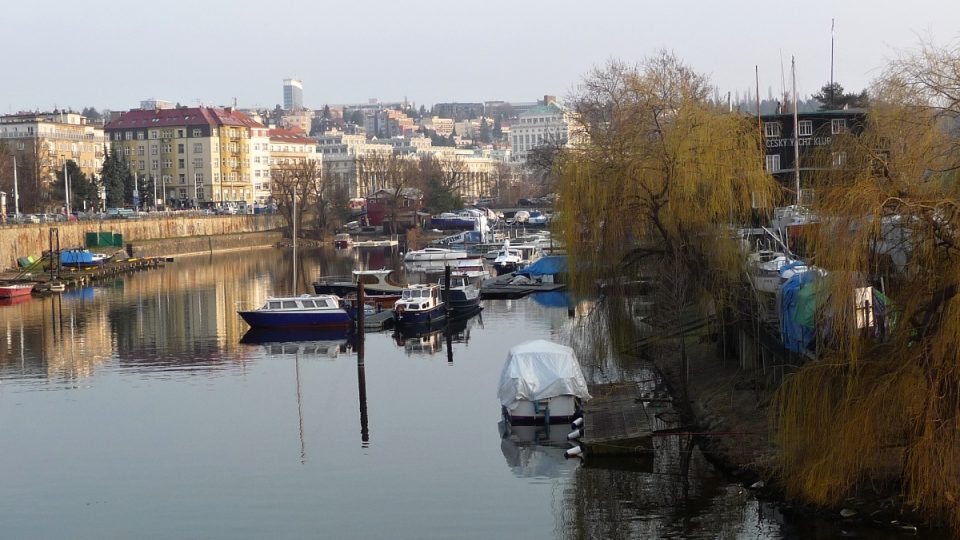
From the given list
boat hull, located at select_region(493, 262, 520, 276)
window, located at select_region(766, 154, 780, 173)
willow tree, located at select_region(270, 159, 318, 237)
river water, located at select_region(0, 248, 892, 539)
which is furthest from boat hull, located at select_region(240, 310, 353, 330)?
willow tree, located at select_region(270, 159, 318, 237)

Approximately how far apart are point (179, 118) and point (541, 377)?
396ft

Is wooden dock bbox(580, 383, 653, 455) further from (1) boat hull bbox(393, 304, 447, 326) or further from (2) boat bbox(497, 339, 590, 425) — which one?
(1) boat hull bbox(393, 304, 447, 326)

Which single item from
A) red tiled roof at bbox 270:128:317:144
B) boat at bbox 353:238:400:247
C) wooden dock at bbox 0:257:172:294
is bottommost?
wooden dock at bbox 0:257:172:294

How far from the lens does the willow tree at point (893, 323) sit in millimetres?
17281

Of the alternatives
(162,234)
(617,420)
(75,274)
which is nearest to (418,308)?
(617,420)

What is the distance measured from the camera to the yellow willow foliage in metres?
28.5

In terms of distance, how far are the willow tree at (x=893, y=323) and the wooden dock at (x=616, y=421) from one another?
17.1ft

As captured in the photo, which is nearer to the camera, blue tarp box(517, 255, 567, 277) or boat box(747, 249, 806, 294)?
boat box(747, 249, 806, 294)

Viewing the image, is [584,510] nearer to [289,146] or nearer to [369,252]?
[369,252]

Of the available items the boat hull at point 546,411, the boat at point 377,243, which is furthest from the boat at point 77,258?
the boat hull at point 546,411

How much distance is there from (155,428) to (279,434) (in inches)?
134

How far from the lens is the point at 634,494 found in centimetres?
2253

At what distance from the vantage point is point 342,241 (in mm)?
108312

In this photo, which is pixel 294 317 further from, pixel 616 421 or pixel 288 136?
pixel 288 136
